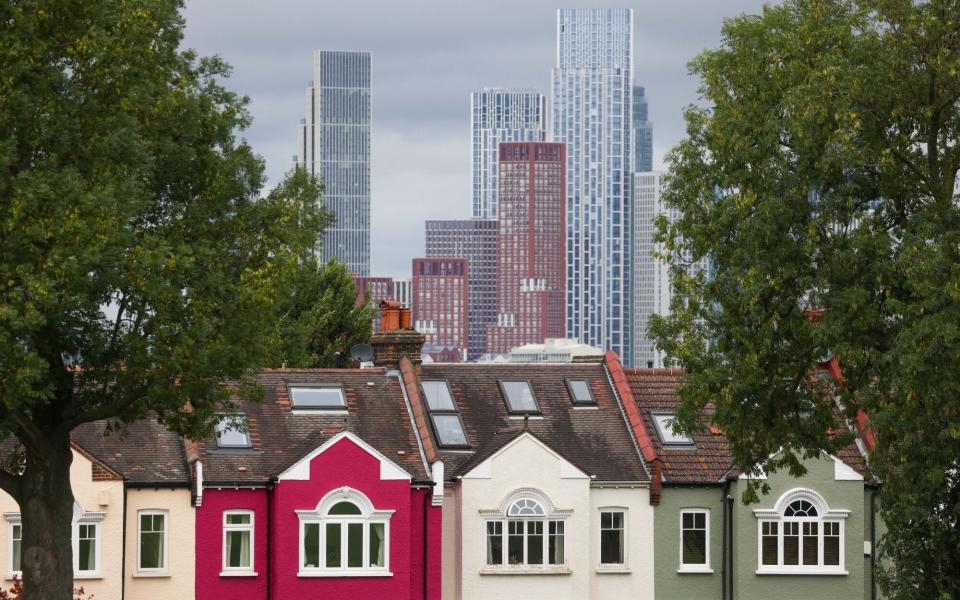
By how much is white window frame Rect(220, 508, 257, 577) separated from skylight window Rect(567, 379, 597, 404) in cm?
1085

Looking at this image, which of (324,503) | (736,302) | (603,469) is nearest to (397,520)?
(324,503)

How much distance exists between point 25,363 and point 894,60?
775 inches

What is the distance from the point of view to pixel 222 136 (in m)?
40.7

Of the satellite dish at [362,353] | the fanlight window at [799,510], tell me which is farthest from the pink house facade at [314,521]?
the fanlight window at [799,510]

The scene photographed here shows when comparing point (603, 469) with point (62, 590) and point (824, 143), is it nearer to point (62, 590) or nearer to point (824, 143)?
point (824, 143)

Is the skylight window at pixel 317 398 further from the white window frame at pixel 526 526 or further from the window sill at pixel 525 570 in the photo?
the window sill at pixel 525 570

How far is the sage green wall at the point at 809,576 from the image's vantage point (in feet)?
176

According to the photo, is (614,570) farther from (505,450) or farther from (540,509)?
(505,450)

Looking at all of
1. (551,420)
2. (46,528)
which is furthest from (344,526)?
(46,528)

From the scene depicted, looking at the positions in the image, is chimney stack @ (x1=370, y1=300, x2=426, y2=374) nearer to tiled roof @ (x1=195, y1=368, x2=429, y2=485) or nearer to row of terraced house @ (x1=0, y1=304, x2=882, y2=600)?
row of terraced house @ (x1=0, y1=304, x2=882, y2=600)

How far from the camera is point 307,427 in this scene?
53969 millimetres

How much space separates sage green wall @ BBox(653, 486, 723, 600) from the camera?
5397 centimetres

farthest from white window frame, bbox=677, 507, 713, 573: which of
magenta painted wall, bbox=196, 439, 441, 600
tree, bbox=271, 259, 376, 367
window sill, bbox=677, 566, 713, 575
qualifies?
tree, bbox=271, 259, 376, 367

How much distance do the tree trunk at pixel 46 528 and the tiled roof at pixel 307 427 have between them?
1318 centimetres
